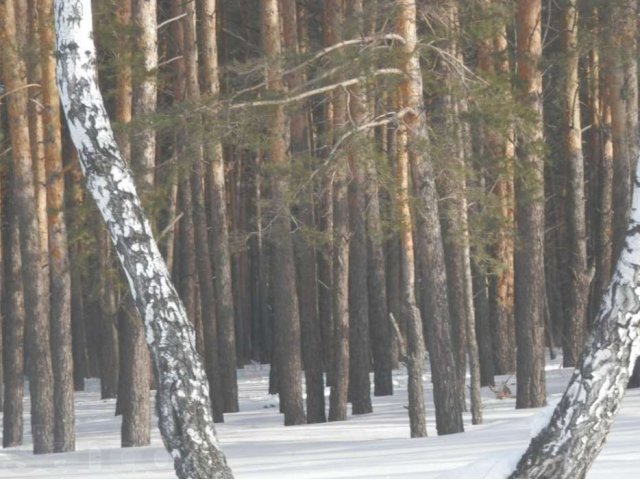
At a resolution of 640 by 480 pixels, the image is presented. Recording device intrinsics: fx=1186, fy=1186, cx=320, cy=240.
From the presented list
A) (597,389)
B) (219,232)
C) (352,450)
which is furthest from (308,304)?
(597,389)

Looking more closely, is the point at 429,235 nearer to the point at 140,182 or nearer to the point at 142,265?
the point at 140,182

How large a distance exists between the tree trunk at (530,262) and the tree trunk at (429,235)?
2.23 m

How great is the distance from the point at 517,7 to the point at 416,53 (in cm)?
330

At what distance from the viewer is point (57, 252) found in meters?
17.6

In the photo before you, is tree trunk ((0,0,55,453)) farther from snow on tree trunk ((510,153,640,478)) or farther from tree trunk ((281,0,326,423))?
snow on tree trunk ((510,153,640,478))

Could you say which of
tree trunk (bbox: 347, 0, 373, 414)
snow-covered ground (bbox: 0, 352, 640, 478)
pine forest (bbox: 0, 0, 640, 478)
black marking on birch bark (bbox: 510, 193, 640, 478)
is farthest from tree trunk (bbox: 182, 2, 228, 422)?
black marking on birch bark (bbox: 510, 193, 640, 478)

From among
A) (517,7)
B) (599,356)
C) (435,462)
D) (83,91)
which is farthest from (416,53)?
(599,356)

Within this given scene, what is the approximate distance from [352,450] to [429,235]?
3.01 metres

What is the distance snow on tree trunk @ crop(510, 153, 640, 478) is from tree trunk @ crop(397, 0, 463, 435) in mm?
6722

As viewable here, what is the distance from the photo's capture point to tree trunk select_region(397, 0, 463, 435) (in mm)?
14172

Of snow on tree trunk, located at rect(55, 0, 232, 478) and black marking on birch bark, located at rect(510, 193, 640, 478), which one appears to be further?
snow on tree trunk, located at rect(55, 0, 232, 478)

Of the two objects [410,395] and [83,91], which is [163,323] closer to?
[83,91]

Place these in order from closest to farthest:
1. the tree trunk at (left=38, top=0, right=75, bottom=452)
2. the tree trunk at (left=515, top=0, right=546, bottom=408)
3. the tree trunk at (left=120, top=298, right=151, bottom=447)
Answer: the tree trunk at (left=120, top=298, right=151, bottom=447), the tree trunk at (left=515, top=0, right=546, bottom=408), the tree trunk at (left=38, top=0, right=75, bottom=452)

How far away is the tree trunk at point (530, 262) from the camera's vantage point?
16219 mm
